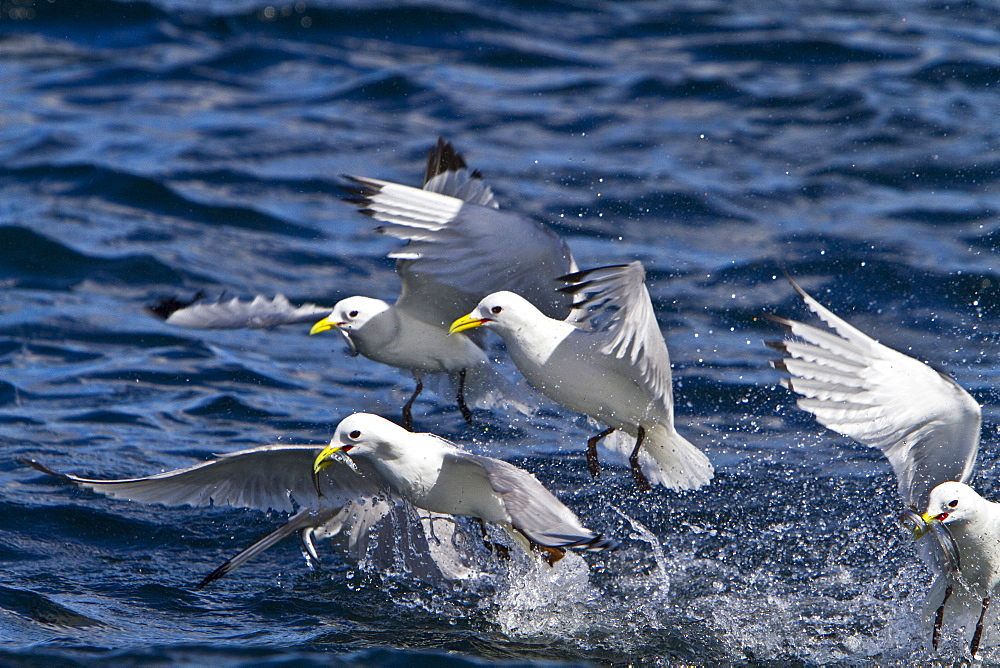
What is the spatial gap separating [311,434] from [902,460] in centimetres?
375

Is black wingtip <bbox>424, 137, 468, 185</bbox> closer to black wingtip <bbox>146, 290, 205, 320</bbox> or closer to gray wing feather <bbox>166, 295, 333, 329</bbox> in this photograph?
gray wing feather <bbox>166, 295, 333, 329</bbox>

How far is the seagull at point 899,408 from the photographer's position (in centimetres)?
514

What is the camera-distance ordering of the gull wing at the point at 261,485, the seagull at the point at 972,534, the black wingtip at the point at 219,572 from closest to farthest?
the seagull at the point at 972,534, the black wingtip at the point at 219,572, the gull wing at the point at 261,485

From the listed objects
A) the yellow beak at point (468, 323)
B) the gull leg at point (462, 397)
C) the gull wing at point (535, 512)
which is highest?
the yellow beak at point (468, 323)

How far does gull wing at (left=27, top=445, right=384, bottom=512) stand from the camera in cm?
579

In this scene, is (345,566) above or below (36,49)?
below

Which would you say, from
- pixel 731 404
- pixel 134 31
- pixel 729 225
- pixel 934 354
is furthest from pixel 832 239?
pixel 134 31

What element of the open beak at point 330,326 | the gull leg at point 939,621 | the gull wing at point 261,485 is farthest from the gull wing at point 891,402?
the open beak at point 330,326

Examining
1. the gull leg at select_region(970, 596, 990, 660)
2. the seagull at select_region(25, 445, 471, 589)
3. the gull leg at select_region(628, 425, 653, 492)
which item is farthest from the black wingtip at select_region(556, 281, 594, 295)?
the gull leg at select_region(970, 596, 990, 660)

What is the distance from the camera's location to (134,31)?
1514 cm

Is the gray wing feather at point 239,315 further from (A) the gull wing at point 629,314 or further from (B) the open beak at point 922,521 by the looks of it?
(B) the open beak at point 922,521

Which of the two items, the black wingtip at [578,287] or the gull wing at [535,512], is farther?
the black wingtip at [578,287]

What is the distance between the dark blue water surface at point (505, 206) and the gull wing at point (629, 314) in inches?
40.6

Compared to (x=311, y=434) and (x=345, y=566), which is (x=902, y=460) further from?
(x=311, y=434)
